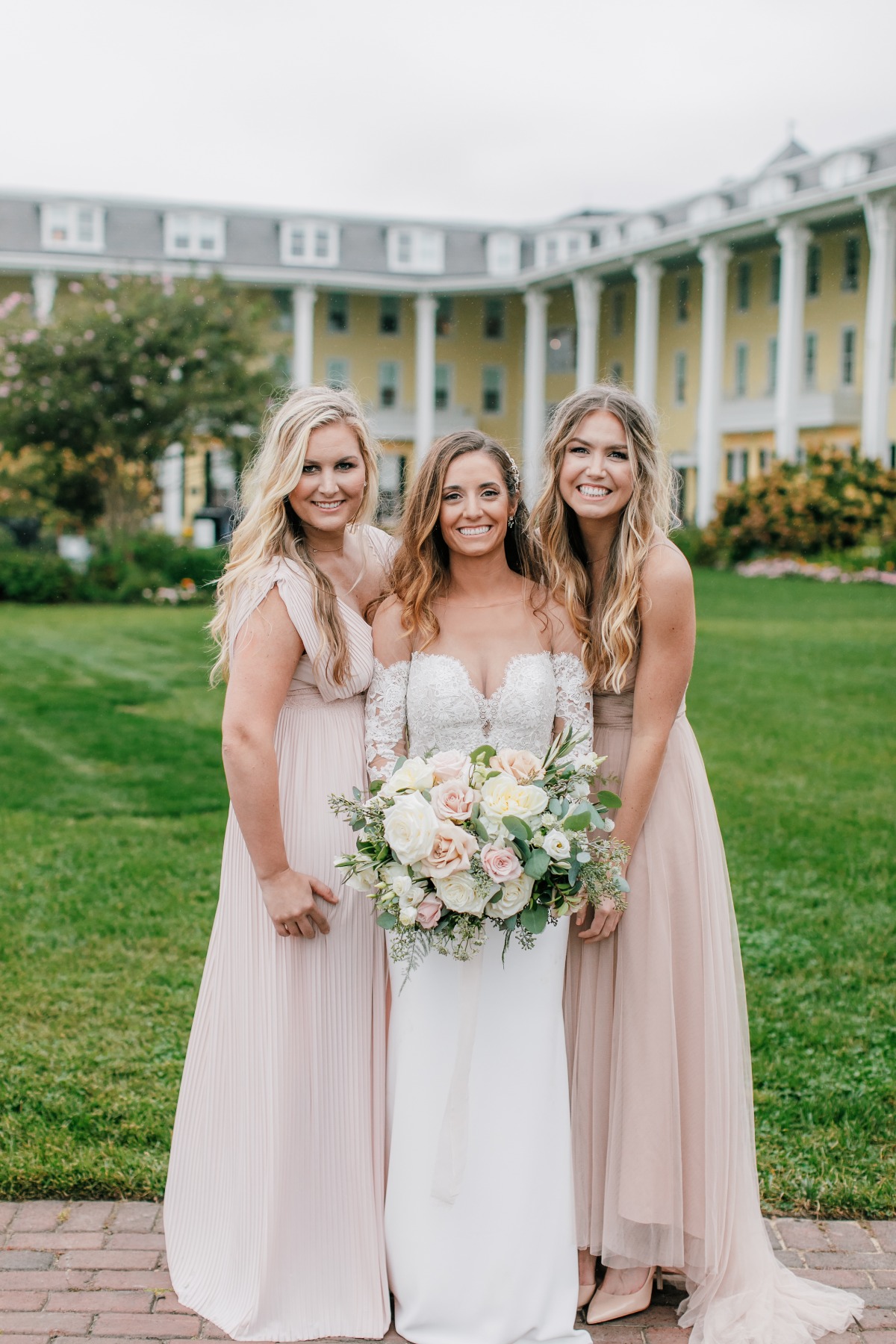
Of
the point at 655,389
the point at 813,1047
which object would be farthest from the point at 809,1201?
the point at 655,389

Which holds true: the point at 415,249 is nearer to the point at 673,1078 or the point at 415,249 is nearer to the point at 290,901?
the point at 290,901

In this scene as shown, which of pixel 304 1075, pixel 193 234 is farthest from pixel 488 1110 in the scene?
pixel 193 234

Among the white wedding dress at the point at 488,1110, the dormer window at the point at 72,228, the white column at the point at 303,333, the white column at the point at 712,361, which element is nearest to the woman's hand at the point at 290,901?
the white wedding dress at the point at 488,1110

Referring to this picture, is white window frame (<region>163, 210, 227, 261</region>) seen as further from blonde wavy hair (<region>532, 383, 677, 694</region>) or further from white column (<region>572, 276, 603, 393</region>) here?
blonde wavy hair (<region>532, 383, 677, 694</region>)

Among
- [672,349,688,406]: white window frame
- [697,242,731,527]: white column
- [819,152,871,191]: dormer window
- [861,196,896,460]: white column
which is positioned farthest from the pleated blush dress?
[672,349,688,406]: white window frame

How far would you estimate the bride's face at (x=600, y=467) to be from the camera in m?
3.40

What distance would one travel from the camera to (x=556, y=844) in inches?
115

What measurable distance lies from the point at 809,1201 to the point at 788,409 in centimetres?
3104

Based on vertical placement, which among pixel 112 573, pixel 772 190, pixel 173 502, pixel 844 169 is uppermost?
pixel 772 190

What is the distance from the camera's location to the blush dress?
11.4 feet

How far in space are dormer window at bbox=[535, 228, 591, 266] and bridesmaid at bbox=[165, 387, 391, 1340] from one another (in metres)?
42.7

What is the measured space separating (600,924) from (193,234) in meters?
44.4

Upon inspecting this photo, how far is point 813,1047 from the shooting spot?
5219 mm

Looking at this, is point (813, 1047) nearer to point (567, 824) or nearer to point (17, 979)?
point (567, 824)
